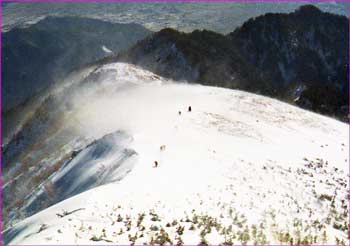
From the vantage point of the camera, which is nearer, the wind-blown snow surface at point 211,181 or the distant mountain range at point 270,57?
the wind-blown snow surface at point 211,181

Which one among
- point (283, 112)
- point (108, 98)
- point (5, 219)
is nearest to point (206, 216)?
point (5, 219)

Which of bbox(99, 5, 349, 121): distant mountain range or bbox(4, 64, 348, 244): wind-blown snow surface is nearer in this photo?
bbox(4, 64, 348, 244): wind-blown snow surface

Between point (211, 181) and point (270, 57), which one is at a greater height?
point (211, 181)

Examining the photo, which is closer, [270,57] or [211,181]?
[211,181]
